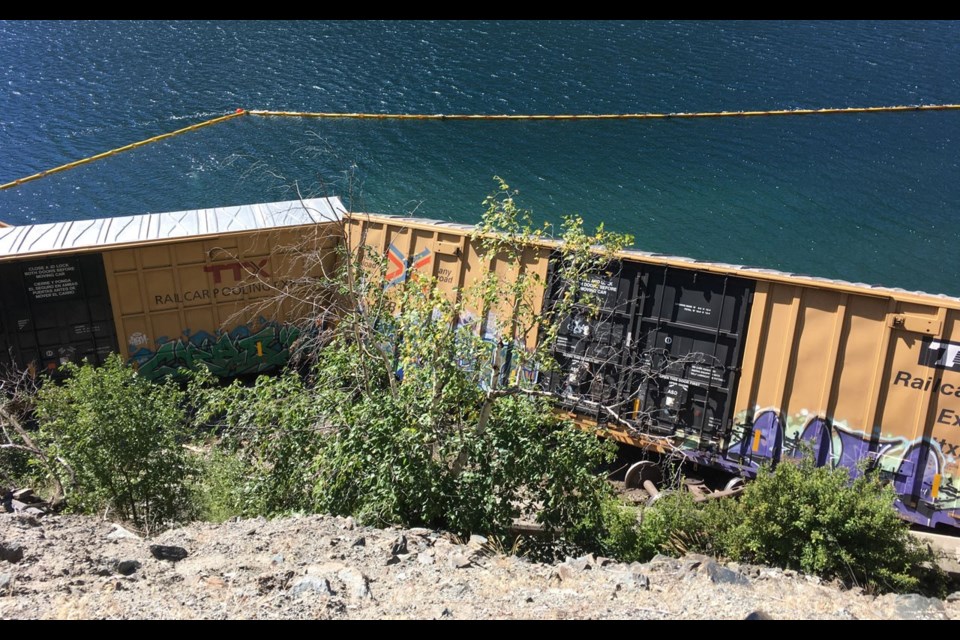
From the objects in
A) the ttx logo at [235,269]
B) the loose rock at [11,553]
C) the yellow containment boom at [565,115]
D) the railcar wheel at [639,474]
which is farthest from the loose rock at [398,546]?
the yellow containment boom at [565,115]

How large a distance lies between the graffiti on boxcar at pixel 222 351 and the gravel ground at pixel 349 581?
5.18 m

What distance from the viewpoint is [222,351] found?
555 inches

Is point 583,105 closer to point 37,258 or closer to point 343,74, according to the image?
point 343,74

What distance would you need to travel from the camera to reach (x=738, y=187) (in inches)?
955

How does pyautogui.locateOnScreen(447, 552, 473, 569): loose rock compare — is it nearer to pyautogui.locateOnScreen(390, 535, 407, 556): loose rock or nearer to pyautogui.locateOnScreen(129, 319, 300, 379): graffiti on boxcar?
pyautogui.locateOnScreen(390, 535, 407, 556): loose rock

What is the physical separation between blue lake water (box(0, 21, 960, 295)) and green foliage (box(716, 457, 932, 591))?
11.5 meters

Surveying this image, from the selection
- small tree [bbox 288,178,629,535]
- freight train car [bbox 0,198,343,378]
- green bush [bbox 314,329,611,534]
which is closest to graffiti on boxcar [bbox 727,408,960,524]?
small tree [bbox 288,178,629,535]

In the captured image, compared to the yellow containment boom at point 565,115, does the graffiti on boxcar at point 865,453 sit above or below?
below

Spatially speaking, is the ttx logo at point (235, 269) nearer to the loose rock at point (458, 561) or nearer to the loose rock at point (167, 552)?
the loose rock at point (167, 552)

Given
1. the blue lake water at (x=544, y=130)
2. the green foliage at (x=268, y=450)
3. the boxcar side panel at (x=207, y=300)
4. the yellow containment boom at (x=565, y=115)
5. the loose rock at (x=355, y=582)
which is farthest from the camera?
the yellow containment boom at (x=565, y=115)

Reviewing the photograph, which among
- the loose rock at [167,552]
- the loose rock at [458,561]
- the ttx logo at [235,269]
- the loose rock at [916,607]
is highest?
the ttx logo at [235,269]

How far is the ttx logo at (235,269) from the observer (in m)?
13.7

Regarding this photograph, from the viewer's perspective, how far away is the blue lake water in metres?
22.4
